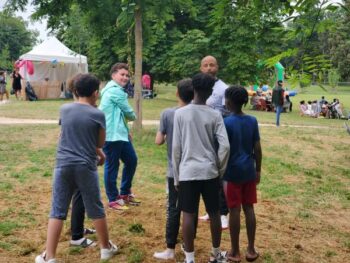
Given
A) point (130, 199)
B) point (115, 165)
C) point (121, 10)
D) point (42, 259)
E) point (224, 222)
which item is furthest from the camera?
point (121, 10)

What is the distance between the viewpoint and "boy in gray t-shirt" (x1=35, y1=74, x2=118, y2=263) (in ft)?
13.0

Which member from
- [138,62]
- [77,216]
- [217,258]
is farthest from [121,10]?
[217,258]

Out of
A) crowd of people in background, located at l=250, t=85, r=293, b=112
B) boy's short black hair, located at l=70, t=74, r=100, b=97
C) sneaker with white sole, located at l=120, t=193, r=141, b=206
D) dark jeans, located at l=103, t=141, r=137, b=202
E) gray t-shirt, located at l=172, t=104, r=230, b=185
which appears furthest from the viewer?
crowd of people in background, located at l=250, t=85, r=293, b=112

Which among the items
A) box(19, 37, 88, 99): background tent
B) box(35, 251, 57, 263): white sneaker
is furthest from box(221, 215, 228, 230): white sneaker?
box(19, 37, 88, 99): background tent

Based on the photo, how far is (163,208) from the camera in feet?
19.7

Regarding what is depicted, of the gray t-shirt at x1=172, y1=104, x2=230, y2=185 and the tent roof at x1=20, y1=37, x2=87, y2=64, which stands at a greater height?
the tent roof at x1=20, y1=37, x2=87, y2=64

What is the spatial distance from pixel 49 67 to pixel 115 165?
2149 centimetres

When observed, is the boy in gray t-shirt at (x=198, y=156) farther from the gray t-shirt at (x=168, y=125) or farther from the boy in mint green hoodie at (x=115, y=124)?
the boy in mint green hoodie at (x=115, y=124)

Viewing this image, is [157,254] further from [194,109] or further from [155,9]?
[155,9]

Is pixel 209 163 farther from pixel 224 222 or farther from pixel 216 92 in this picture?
pixel 224 222

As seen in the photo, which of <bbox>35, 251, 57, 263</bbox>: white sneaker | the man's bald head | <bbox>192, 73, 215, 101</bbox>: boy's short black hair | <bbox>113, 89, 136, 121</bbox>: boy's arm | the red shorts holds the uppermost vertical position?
the man's bald head

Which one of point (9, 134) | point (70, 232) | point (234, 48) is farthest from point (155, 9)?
point (234, 48)

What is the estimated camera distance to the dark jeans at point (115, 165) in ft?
18.5

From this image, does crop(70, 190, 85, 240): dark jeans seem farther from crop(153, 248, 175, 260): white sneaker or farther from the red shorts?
the red shorts
